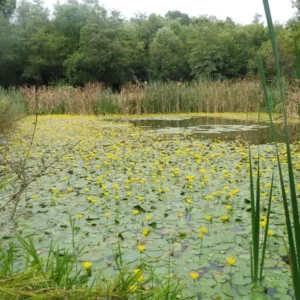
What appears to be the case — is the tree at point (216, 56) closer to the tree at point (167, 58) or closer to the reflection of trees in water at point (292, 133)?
the tree at point (167, 58)

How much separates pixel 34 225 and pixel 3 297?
101 centimetres

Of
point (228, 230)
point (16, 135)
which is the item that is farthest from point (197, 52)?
point (228, 230)

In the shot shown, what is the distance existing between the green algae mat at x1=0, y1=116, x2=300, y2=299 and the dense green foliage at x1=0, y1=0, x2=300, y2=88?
683 inches

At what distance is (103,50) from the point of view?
23.2m

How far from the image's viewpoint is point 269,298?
4.31ft

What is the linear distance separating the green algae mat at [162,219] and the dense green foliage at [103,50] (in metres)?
17.4

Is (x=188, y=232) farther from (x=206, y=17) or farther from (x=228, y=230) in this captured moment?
(x=206, y=17)

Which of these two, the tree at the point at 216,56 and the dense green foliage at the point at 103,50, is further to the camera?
the tree at the point at 216,56

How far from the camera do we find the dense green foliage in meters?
23.5

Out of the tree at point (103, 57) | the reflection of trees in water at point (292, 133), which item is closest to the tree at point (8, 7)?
the tree at point (103, 57)

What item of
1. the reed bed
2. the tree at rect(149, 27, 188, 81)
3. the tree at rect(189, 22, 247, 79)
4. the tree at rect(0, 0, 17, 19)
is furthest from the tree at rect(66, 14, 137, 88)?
the reed bed

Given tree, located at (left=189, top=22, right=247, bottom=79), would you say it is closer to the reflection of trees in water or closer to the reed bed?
the reed bed

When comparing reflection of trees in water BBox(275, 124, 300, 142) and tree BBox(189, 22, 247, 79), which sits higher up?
tree BBox(189, 22, 247, 79)

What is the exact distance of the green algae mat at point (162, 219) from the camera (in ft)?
4.82
